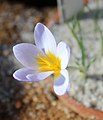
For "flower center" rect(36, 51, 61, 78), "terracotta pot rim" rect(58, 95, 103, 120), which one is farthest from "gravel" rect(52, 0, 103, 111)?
"flower center" rect(36, 51, 61, 78)

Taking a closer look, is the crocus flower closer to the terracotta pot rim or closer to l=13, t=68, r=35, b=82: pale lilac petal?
l=13, t=68, r=35, b=82: pale lilac petal

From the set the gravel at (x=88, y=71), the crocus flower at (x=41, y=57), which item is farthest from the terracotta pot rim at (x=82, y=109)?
the crocus flower at (x=41, y=57)

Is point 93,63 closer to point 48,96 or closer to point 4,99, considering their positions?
point 48,96

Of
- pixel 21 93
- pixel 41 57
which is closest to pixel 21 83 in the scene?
pixel 21 93

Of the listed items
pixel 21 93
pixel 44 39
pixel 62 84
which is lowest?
pixel 21 93

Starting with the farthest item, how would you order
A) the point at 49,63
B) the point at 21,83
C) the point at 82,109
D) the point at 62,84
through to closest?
the point at 21,83 < the point at 82,109 < the point at 49,63 < the point at 62,84

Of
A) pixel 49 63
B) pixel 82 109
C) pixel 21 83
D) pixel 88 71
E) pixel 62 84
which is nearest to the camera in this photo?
pixel 62 84

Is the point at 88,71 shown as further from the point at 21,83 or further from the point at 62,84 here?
the point at 62,84
